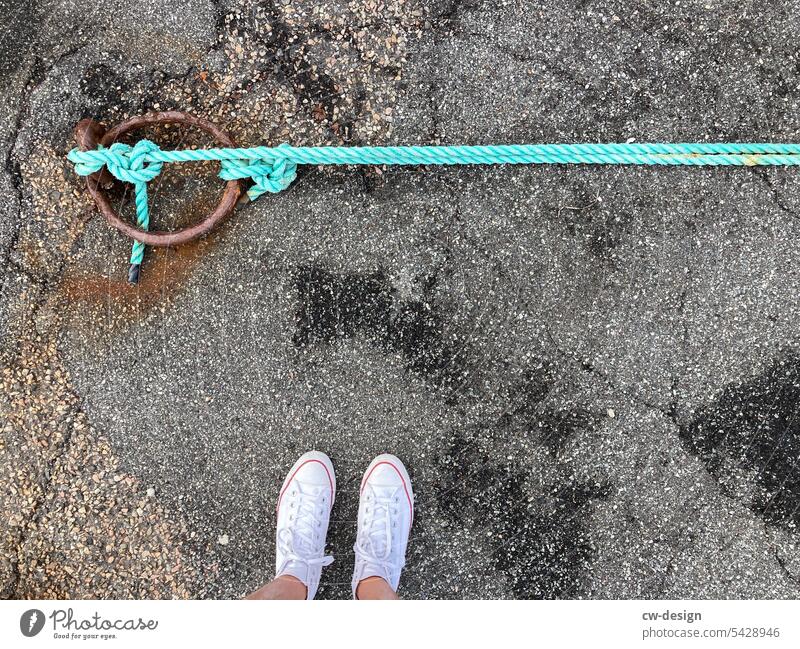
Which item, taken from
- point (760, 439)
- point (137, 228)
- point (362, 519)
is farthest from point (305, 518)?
point (760, 439)

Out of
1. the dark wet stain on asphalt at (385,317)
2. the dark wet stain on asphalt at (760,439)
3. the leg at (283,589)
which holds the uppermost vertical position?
the dark wet stain on asphalt at (385,317)

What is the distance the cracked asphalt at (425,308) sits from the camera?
1.98m

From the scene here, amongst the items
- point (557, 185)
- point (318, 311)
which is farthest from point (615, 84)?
point (318, 311)

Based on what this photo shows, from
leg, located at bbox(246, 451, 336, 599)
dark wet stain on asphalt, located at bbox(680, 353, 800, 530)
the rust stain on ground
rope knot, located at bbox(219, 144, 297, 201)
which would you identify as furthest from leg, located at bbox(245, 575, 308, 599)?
dark wet stain on asphalt, located at bbox(680, 353, 800, 530)

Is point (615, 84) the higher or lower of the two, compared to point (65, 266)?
higher

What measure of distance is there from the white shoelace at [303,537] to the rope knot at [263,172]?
120cm

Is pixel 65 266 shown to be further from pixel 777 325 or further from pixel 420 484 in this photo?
pixel 777 325

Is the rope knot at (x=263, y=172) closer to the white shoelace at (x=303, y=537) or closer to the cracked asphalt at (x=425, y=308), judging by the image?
the cracked asphalt at (x=425, y=308)

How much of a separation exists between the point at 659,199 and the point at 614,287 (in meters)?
0.39

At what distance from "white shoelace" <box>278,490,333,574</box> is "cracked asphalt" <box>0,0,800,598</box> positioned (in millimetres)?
139

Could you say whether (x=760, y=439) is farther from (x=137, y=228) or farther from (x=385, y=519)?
(x=137, y=228)

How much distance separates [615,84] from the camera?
1.98m

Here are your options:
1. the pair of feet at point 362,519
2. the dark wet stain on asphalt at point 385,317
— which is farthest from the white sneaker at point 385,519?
the dark wet stain on asphalt at point 385,317

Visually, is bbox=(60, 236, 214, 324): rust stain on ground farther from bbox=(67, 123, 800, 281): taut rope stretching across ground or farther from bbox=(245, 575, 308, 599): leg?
bbox=(245, 575, 308, 599): leg
